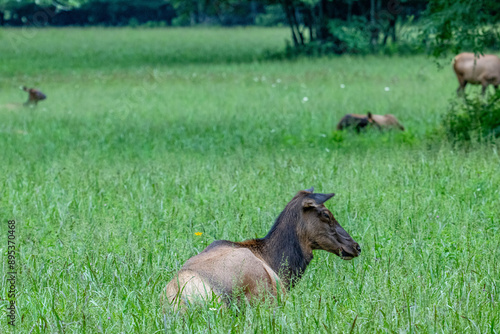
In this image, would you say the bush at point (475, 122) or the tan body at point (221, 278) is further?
the bush at point (475, 122)

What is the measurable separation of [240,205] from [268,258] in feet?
6.69

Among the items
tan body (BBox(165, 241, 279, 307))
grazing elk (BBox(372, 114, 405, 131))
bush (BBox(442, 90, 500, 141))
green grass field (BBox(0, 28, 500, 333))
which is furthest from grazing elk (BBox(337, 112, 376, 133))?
tan body (BBox(165, 241, 279, 307))

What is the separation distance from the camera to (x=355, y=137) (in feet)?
39.5

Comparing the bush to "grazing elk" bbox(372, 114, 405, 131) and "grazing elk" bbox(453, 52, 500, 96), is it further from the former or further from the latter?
"grazing elk" bbox(453, 52, 500, 96)

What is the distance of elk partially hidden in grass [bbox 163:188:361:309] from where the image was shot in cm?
412

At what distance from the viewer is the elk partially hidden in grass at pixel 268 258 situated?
412cm

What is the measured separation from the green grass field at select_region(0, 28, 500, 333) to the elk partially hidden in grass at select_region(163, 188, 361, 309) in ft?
0.43

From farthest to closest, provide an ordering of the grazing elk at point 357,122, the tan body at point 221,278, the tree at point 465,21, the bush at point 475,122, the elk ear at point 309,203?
the grazing elk at point 357,122 < the bush at point 475,122 < the tree at point 465,21 < the elk ear at point 309,203 < the tan body at point 221,278

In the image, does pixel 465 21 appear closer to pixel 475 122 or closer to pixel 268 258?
pixel 475 122

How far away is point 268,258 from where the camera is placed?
491 cm

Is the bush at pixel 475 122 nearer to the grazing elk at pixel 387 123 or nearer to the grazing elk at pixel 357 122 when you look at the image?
the grazing elk at pixel 387 123

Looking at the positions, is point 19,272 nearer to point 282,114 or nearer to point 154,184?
point 154,184

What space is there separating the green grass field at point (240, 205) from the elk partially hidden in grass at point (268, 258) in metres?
0.13

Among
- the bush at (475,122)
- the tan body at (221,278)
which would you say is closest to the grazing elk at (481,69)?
the bush at (475,122)
